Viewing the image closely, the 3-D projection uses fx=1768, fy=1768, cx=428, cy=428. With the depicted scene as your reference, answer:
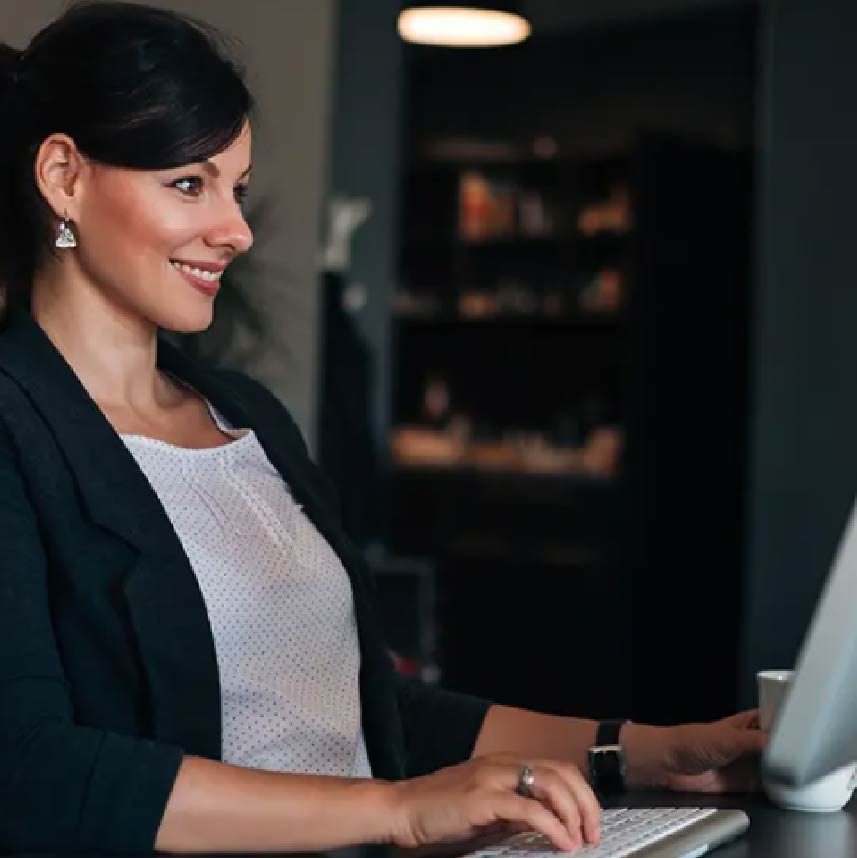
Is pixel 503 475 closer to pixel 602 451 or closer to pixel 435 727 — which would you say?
pixel 602 451

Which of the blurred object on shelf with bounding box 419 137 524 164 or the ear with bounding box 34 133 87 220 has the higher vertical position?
the blurred object on shelf with bounding box 419 137 524 164

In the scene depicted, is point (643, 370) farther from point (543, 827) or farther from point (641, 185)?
point (543, 827)

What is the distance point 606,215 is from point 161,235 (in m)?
6.26

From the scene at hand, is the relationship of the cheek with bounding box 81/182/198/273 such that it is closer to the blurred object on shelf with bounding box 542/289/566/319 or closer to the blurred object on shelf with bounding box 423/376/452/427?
the blurred object on shelf with bounding box 542/289/566/319

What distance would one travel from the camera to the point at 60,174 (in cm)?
182

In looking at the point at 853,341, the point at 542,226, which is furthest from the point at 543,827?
the point at 542,226

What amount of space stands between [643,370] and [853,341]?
3.49 feet

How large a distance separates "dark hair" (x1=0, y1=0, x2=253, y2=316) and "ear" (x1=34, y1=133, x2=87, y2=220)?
0.01 m

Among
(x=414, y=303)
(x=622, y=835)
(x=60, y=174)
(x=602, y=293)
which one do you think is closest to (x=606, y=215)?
(x=602, y=293)

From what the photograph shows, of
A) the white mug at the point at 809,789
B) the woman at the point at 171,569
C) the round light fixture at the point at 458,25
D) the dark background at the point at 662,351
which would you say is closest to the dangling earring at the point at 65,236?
the woman at the point at 171,569

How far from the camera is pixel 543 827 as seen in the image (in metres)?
1.33

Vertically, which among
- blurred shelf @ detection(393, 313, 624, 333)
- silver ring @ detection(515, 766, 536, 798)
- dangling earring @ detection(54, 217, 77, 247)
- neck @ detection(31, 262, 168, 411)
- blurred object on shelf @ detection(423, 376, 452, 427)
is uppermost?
dangling earring @ detection(54, 217, 77, 247)

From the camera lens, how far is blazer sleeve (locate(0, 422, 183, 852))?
1384 mm

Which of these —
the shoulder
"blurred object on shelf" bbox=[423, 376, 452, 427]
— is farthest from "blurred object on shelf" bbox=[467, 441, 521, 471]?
the shoulder
